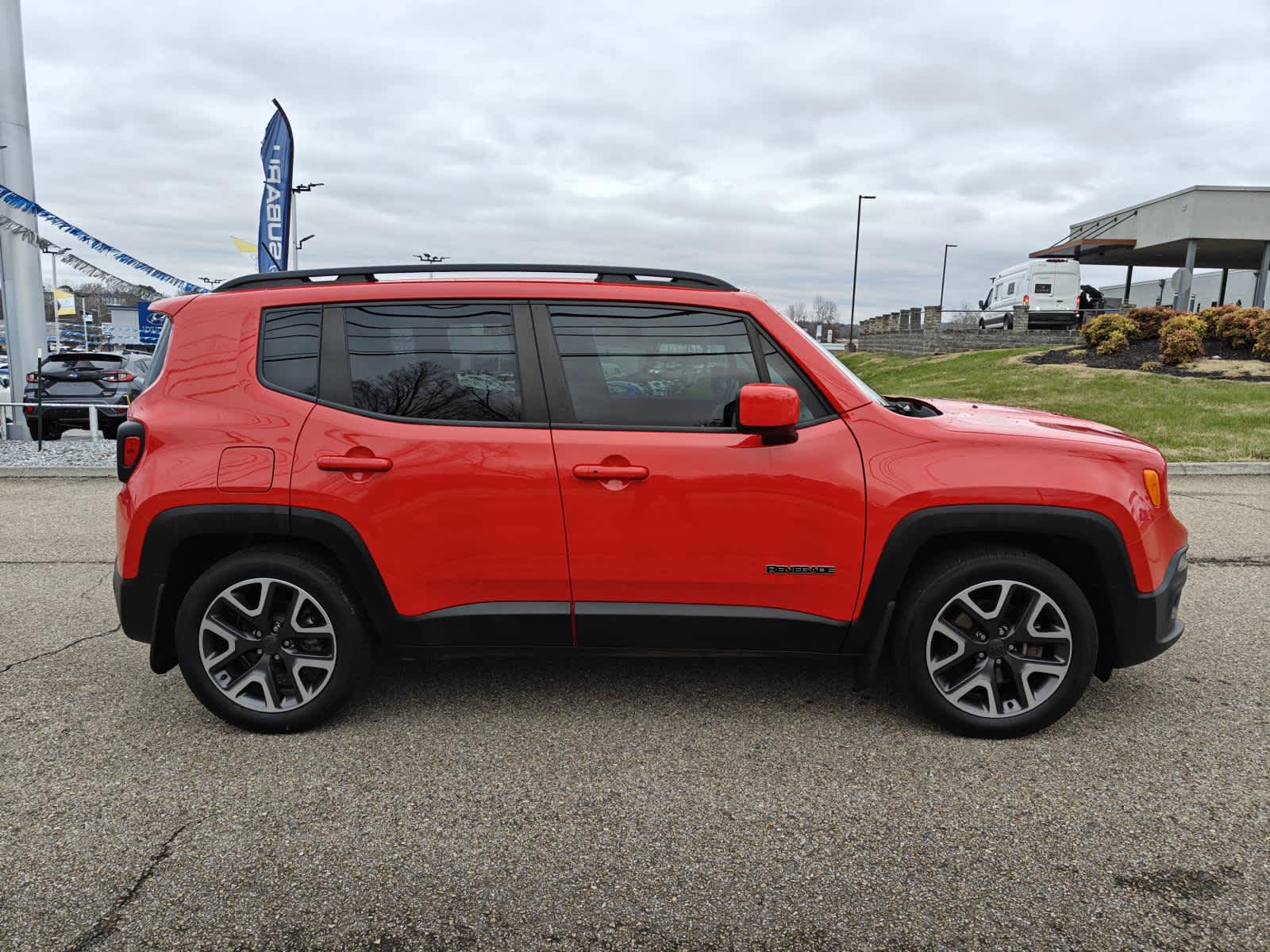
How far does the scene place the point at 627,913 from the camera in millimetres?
2389

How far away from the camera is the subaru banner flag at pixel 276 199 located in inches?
539

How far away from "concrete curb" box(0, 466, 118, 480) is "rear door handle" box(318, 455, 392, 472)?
29.6 feet

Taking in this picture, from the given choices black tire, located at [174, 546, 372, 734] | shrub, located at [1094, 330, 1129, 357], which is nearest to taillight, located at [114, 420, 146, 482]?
black tire, located at [174, 546, 372, 734]

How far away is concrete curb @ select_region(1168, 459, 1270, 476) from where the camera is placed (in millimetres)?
10555

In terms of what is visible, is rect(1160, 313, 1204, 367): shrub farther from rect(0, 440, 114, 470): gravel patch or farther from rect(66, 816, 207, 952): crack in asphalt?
rect(66, 816, 207, 952): crack in asphalt

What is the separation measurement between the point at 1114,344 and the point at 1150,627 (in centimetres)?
1895

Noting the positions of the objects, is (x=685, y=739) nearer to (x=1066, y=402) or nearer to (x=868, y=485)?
(x=868, y=485)

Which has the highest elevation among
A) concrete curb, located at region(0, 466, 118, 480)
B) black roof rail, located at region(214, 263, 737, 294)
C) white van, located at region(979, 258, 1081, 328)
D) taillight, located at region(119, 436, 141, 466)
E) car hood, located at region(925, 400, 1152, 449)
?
white van, located at region(979, 258, 1081, 328)

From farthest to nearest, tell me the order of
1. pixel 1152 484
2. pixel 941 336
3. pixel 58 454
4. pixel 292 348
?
pixel 941 336 < pixel 58 454 < pixel 292 348 < pixel 1152 484

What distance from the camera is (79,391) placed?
13844 mm

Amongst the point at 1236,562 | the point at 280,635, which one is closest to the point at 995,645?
the point at 280,635

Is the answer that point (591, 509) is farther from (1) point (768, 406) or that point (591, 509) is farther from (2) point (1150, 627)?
(2) point (1150, 627)

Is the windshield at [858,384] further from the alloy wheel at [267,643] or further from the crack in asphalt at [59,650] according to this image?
the crack in asphalt at [59,650]

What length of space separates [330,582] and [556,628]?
879 millimetres
